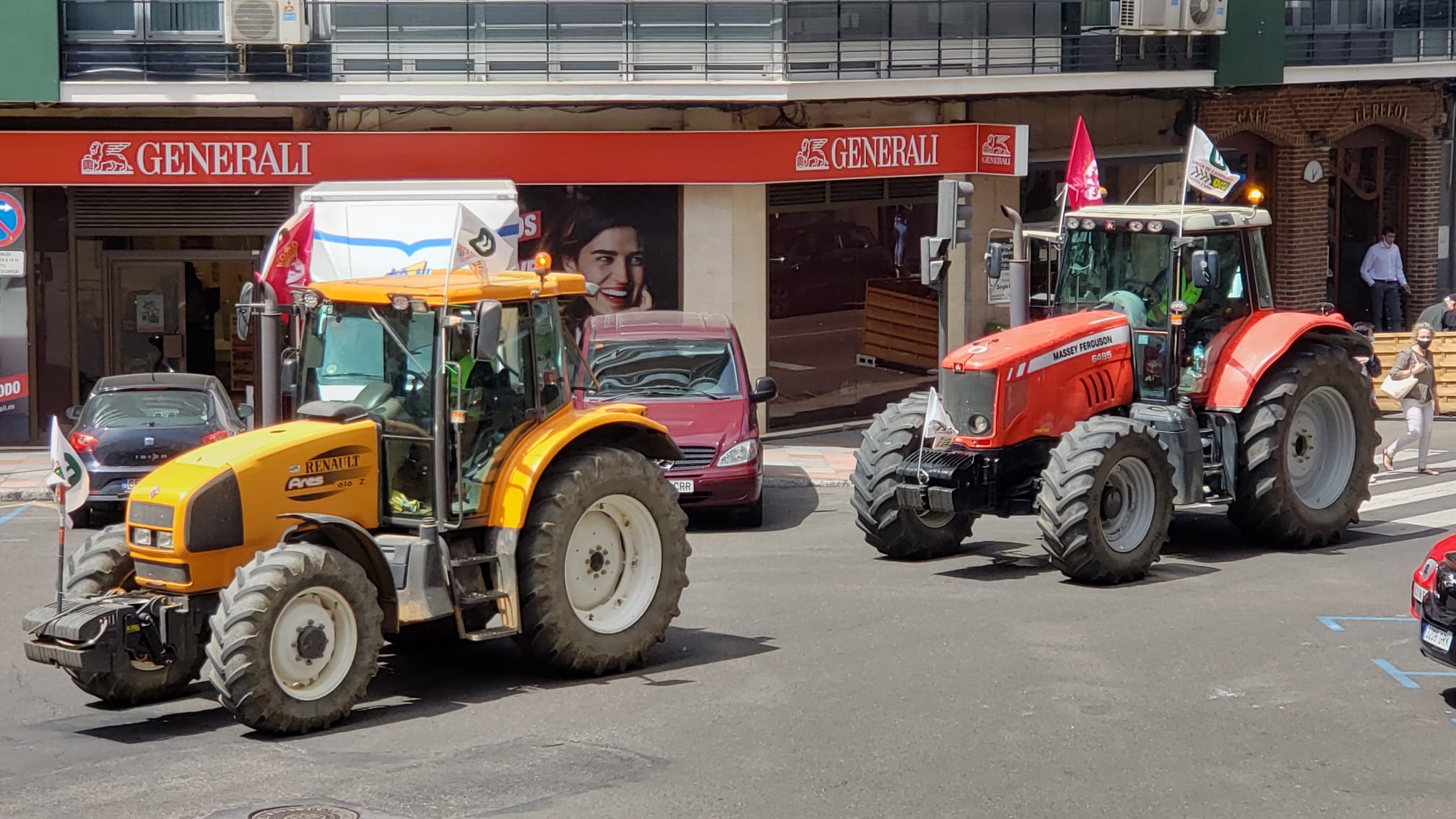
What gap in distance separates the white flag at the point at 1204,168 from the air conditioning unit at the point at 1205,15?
9.55 metres

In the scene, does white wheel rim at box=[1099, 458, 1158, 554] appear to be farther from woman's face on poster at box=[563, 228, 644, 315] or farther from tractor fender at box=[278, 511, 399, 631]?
woman's face on poster at box=[563, 228, 644, 315]

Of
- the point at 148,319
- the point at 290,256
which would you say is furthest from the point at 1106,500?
the point at 148,319

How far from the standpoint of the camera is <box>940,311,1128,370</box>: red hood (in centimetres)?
1424

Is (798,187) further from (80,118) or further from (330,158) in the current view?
(80,118)

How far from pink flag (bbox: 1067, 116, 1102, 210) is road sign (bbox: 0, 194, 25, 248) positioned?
1235 centimetres

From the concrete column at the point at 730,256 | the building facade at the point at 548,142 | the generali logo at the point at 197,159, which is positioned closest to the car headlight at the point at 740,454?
the concrete column at the point at 730,256

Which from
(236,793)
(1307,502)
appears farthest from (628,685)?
(1307,502)

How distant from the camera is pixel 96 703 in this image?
34.6ft

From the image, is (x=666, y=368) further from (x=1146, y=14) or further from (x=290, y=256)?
(x=1146, y=14)

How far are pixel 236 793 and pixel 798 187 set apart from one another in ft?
51.0

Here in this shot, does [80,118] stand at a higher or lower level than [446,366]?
higher

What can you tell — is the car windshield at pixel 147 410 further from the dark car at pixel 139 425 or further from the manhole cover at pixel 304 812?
the manhole cover at pixel 304 812

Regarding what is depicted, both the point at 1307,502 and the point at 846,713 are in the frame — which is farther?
the point at 1307,502

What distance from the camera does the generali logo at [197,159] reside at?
2138cm
